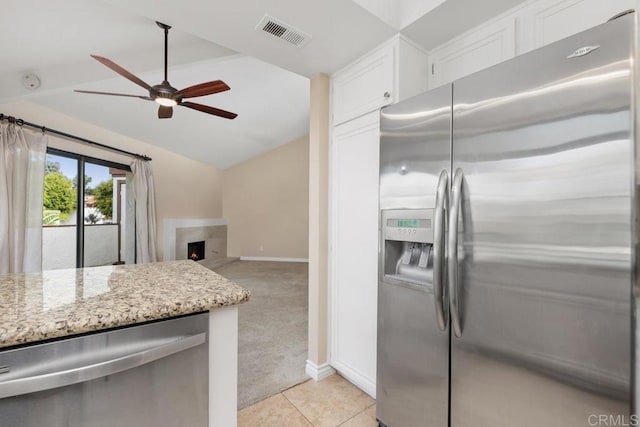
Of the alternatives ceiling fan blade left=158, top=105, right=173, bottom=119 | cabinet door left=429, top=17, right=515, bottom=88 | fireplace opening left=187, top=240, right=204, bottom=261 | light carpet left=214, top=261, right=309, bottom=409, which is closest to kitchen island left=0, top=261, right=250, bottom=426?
light carpet left=214, top=261, right=309, bottom=409

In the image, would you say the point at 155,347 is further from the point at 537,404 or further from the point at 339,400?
the point at 339,400

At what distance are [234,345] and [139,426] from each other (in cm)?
32

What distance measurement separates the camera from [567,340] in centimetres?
88

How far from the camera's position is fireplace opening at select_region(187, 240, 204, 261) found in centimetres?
618

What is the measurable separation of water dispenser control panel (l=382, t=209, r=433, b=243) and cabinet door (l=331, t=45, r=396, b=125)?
0.75 metres

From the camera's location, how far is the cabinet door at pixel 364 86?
176 centimetres

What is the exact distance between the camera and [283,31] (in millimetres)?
1672

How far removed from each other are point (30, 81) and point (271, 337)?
357cm

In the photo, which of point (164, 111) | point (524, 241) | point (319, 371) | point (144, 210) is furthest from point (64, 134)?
point (524, 241)

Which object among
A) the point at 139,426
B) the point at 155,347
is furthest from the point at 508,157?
the point at 139,426

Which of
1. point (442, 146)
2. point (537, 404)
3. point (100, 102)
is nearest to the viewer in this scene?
point (537, 404)

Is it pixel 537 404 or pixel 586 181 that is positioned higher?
pixel 586 181

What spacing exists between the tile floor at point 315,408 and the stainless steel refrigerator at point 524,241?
18.4 inches

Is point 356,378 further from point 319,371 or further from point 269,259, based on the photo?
point 269,259
